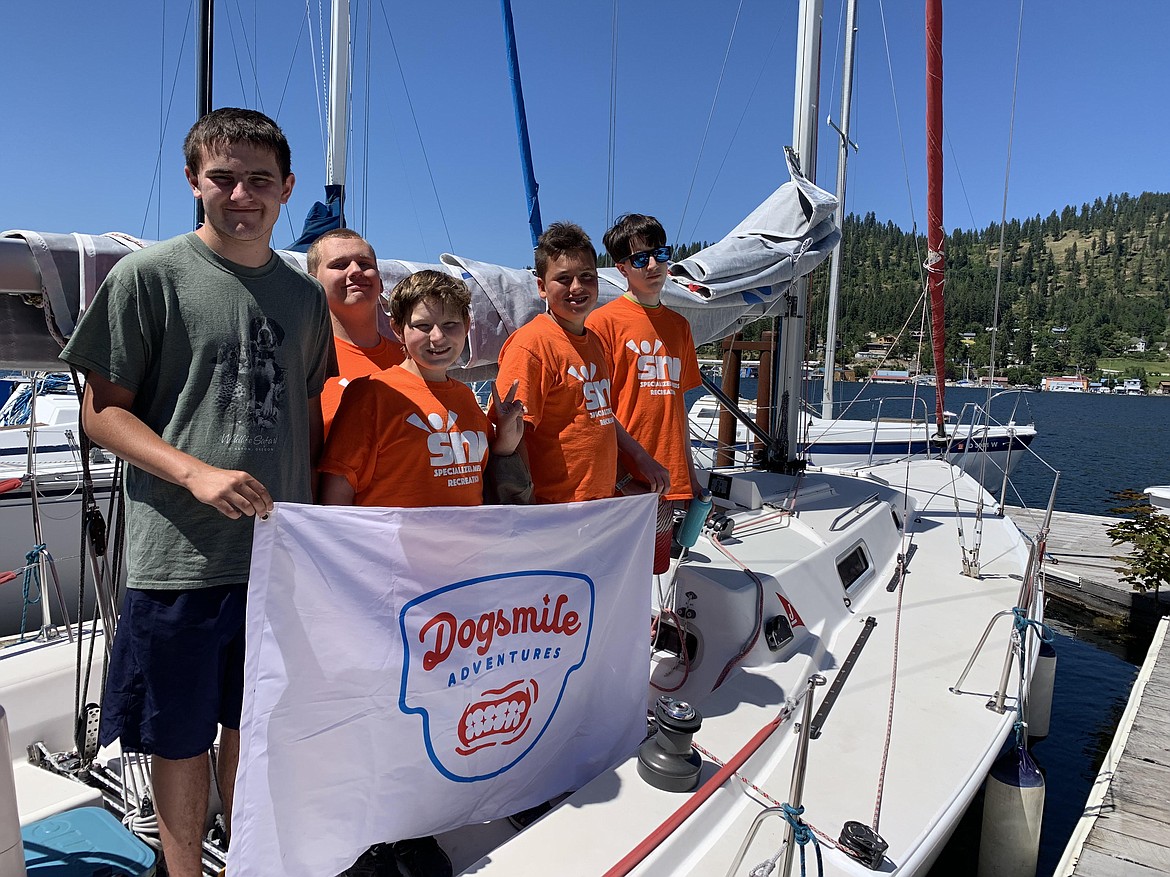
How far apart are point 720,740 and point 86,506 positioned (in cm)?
239

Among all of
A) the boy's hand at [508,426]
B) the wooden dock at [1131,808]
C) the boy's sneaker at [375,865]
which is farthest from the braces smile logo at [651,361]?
the wooden dock at [1131,808]

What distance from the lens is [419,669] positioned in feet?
6.98

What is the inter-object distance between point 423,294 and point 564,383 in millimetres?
670

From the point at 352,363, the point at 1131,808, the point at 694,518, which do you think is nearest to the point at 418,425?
the point at 352,363

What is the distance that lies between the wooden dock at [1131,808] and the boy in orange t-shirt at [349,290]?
4404 millimetres

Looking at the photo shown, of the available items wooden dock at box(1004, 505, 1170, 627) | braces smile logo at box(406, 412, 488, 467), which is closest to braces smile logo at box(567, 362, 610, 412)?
braces smile logo at box(406, 412, 488, 467)

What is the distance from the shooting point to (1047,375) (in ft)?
278

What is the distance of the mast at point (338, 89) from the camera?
9750 millimetres

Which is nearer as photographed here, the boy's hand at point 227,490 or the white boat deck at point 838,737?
the boy's hand at point 227,490

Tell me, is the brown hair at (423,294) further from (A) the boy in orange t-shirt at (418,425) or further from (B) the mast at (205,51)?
(B) the mast at (205,51)

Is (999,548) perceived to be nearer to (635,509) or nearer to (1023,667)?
(1023,667)

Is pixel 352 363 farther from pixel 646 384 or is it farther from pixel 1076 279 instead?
pixel 1076 279

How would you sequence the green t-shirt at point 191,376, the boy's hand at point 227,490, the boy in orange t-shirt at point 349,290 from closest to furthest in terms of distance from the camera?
the boy's hand at point 227,490 → the green t-shirt at point 191,376 → the boy in orange t-shirt at point 349,290

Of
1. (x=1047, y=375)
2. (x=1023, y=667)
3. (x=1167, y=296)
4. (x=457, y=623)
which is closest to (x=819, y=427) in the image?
(x=1023, y=667)
